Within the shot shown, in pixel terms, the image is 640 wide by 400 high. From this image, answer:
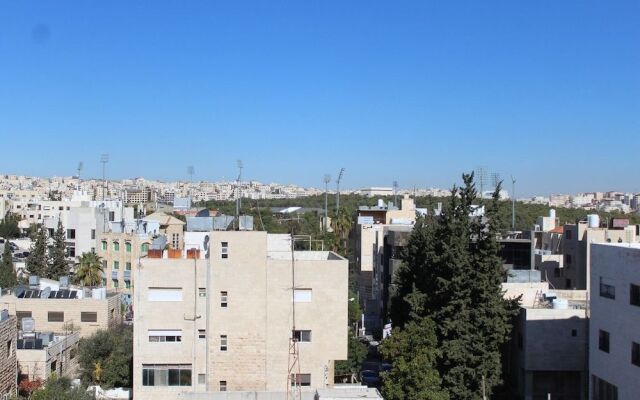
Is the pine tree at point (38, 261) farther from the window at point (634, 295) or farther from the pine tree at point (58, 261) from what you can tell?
the window at point (634, 295)

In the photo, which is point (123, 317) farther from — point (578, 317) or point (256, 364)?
point (578, 317)

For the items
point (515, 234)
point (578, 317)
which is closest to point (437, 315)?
point (578, 317)

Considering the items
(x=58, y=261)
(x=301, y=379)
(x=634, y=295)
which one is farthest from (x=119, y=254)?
(x=634, y=295)

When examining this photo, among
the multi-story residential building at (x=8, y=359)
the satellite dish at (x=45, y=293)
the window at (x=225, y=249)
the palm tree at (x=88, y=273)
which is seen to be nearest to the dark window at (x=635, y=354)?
the window at (x=225, y=249)

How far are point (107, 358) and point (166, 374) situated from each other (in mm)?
6303

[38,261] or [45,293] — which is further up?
[45,293]

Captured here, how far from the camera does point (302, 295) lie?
23969 millimetres

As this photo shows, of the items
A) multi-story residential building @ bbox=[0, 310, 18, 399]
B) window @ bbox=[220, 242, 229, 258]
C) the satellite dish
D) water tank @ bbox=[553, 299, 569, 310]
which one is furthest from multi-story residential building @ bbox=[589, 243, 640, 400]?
the satellite dish

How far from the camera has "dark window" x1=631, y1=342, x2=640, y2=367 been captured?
2059cm

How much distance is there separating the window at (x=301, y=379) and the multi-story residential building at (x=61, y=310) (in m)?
13.4

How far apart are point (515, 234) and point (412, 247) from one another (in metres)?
13.4

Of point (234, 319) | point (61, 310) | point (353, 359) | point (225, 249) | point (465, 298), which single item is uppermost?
point (225, 249)

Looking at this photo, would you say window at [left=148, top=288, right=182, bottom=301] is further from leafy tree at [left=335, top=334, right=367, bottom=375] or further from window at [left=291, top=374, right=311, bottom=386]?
leafy tree at [left=335, top=334, right=367, bottom=375]

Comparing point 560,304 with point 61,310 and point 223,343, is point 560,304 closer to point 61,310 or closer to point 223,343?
point 223,343
